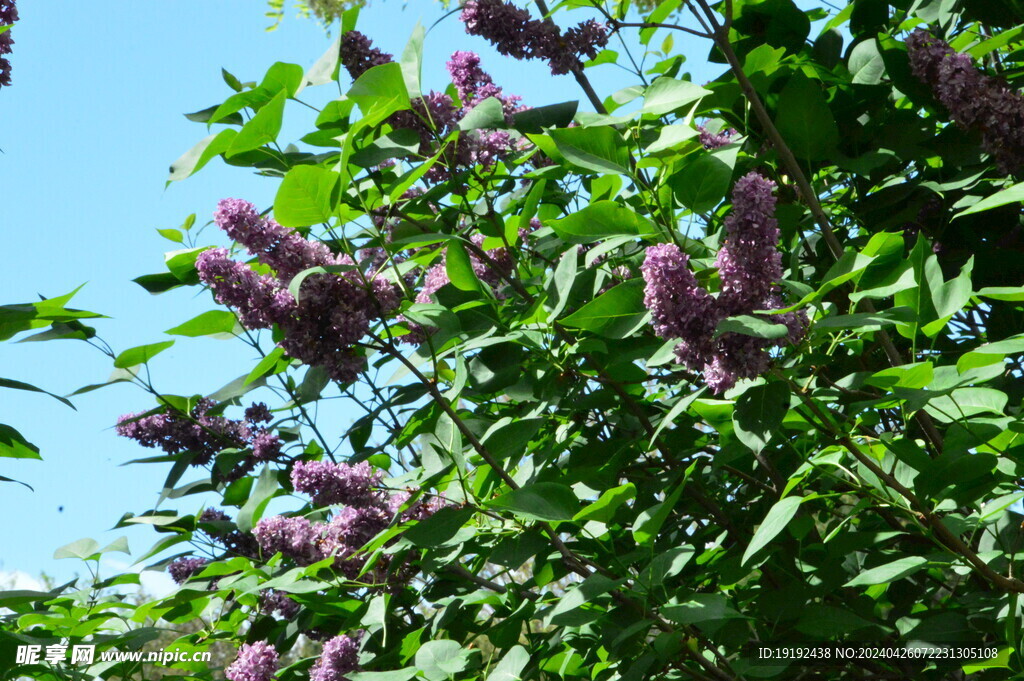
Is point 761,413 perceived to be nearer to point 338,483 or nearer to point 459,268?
point 459,268

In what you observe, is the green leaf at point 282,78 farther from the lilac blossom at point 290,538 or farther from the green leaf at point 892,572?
the green leaf at point 892,572

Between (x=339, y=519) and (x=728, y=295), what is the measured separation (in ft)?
3.98

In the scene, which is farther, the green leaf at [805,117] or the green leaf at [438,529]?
the green leaf at [805,117]

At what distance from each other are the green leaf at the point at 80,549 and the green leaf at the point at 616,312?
1.94m

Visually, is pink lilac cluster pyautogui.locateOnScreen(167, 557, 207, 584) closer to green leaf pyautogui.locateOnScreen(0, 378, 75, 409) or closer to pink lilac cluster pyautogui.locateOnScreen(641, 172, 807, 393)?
green leaf pyautogui.locateOnScreen(0, 378, 75, 409)

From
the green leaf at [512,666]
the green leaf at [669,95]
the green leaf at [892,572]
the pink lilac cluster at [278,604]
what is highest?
the green leaf at [669,95]

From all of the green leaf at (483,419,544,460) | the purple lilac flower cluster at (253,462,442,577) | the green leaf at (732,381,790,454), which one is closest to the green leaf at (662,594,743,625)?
the green leaf at (732,381,790,454)

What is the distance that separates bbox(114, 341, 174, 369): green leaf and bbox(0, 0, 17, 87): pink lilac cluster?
0.78 meters

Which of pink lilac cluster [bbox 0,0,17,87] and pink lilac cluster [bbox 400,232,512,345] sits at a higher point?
pink lilac cluster [bbox 0,0,17,87]

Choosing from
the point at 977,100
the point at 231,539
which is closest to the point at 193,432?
the point at 231,539

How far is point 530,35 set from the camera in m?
2.15

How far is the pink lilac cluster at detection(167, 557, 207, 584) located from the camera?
2.90 meters

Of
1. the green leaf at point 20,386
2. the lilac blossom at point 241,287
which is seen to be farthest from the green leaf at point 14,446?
the lilac blossom at point 241,287

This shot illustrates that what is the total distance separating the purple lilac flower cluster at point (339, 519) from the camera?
219 centimetres
